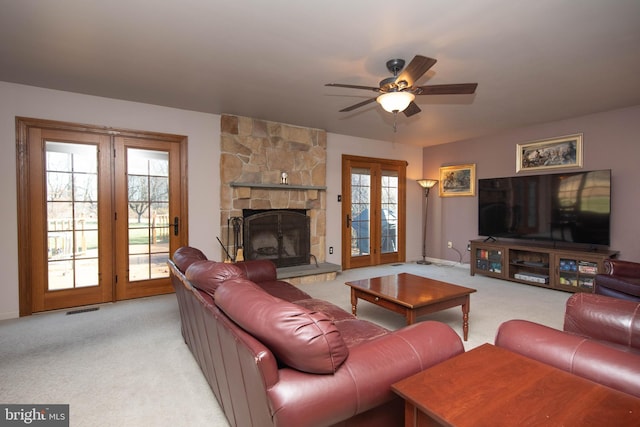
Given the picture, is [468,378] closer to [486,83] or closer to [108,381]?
[108,381]

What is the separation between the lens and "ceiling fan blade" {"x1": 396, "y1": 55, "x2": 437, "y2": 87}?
2146mm

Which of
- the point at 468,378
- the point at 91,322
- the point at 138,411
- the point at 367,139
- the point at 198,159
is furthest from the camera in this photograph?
the point at 367,139

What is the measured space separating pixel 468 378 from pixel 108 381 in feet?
7.58

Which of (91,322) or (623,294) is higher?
(623,294)

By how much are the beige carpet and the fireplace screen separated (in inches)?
42.2

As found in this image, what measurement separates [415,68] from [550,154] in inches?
153

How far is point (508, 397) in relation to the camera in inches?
40.8

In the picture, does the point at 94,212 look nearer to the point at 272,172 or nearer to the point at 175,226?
the point at 175,226

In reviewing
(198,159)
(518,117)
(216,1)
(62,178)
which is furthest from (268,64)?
(518,117)

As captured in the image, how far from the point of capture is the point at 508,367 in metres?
1.22

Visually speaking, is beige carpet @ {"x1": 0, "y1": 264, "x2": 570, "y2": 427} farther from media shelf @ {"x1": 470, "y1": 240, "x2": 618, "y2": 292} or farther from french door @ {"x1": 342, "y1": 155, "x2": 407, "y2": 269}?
french door @ {"x1": 342, "y1": 155, "x2": 407, "y2": 269}

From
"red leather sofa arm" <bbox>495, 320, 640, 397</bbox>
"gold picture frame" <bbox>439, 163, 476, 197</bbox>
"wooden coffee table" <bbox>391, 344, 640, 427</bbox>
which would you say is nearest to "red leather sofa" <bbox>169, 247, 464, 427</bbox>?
"wooden coffee table" <bbox>391, 344, 640, 427</bbox>

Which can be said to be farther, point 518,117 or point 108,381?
point 518,117

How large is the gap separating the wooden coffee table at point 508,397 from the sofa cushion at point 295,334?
264mm
